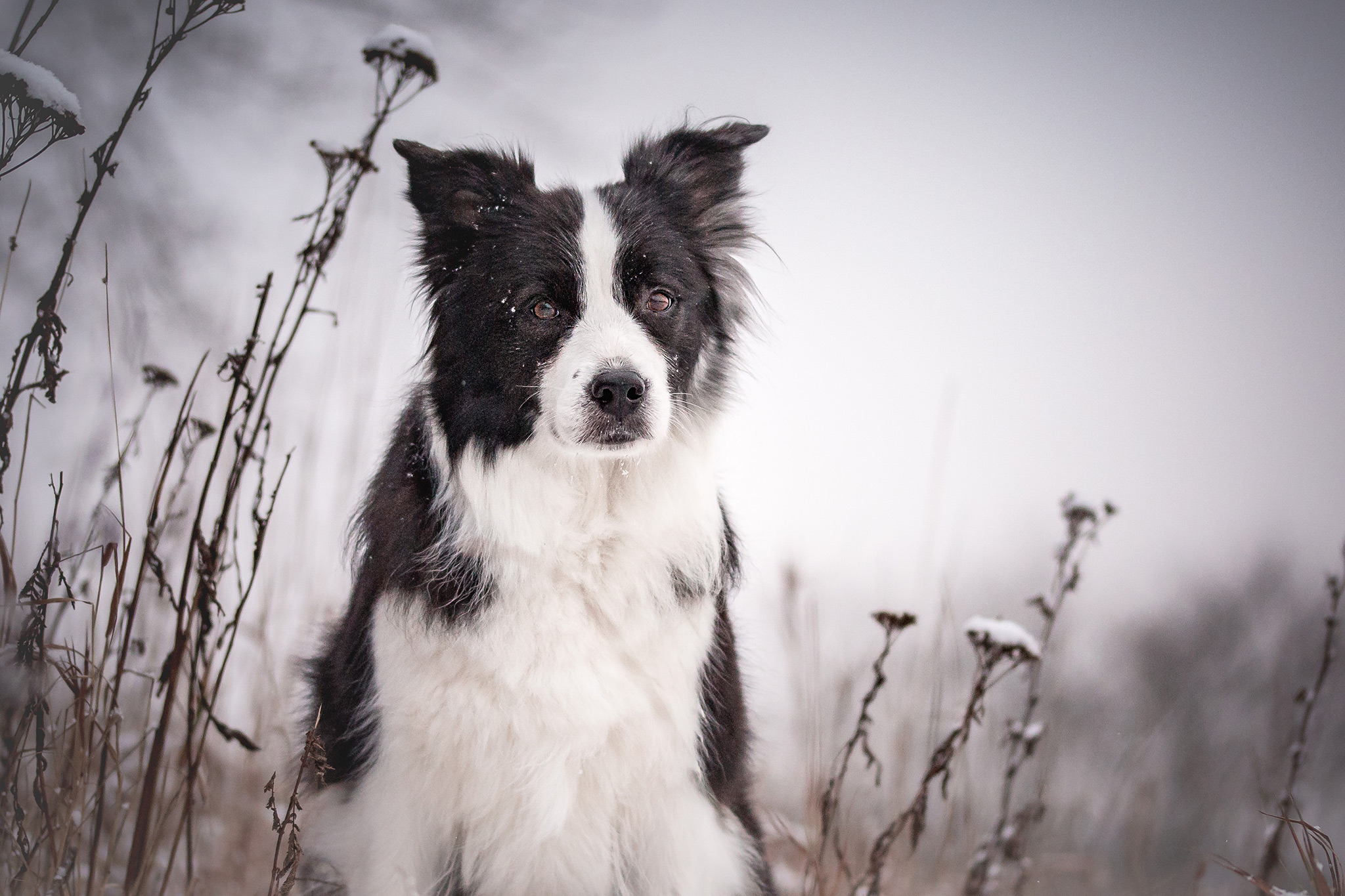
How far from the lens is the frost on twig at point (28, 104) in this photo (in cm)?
148

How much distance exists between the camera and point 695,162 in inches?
91.7

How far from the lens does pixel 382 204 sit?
11.2 ft

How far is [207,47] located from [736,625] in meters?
3.41

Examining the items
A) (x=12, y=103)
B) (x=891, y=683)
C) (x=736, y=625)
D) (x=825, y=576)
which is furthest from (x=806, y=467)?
(x=12, y=103)

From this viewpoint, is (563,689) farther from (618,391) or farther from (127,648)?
(127,648)

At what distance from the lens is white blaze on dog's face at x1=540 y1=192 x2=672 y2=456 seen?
6.30 ft

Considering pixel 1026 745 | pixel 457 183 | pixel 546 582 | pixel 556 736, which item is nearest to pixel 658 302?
pixel 457 183

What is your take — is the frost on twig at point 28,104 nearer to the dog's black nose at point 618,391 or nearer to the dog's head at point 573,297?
the dog's head at point 573,297

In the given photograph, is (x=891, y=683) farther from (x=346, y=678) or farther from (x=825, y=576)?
(x=346, y=678)

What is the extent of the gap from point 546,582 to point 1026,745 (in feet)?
5.17

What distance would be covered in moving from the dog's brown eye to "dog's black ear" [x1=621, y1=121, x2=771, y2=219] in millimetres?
325

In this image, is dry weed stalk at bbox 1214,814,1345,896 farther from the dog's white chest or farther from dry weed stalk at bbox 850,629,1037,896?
the dog's white chest

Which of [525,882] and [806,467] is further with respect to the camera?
[806,467]

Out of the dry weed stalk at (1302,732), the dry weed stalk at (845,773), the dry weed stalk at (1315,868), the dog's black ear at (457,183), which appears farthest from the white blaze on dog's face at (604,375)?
the dry weed stalk at (1302,732)
